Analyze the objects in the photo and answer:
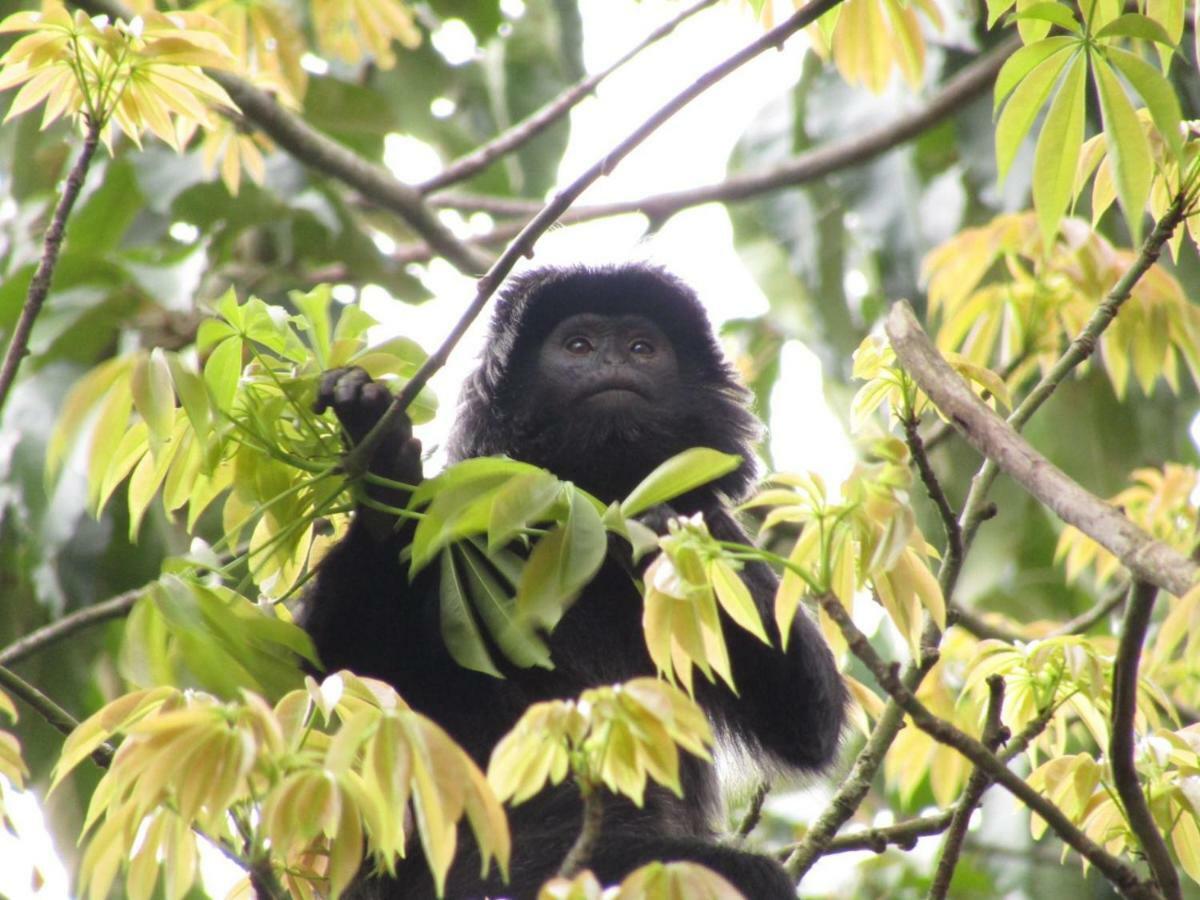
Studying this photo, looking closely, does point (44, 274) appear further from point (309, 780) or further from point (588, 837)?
point (588, 837)

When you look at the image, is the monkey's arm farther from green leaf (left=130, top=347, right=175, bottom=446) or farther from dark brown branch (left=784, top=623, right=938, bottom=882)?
green leaf (left=130, top=347, right=175, bottom=446)

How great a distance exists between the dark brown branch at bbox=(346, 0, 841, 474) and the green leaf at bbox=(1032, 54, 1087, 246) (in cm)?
38

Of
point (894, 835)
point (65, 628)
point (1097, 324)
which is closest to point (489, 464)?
point (1097, 324)

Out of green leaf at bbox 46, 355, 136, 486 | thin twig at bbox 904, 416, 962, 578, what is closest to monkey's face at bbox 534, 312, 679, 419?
thin twig at bbox 904, 416, 962, 578

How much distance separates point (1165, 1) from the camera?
7.07 ft

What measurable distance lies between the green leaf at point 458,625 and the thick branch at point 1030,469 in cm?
73

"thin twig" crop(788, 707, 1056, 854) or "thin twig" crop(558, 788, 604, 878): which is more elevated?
"thin twig" crop(558, 788, 604, 878)

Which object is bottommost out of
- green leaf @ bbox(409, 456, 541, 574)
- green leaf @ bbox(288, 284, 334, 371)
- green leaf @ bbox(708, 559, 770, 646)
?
green leaf @ bbox(708, 559, 770, 646)

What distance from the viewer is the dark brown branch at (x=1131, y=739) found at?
1.78 m

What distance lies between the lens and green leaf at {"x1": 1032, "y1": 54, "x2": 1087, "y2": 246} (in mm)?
1917

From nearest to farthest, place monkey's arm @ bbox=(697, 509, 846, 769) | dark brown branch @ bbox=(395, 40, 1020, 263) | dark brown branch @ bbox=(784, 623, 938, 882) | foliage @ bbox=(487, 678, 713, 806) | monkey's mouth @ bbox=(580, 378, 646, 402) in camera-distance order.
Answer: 1. foliage @ bbox=(487, 678, 713, 806)
2. dark brown branch @ bbox=(784, 623, 938, 882)
3. monkey's arm @ bbox=(697, 509, 846, 769)
4. monkey's mouth @ bbox=(580, 378, 646, 402)
5. dark brown branch @ bbox=(395, 40, 1020, 263)

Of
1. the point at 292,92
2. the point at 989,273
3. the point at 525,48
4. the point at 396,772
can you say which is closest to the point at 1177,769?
the point at 396,772

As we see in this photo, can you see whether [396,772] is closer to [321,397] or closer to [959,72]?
[321,397]

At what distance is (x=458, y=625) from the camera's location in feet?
7.54
